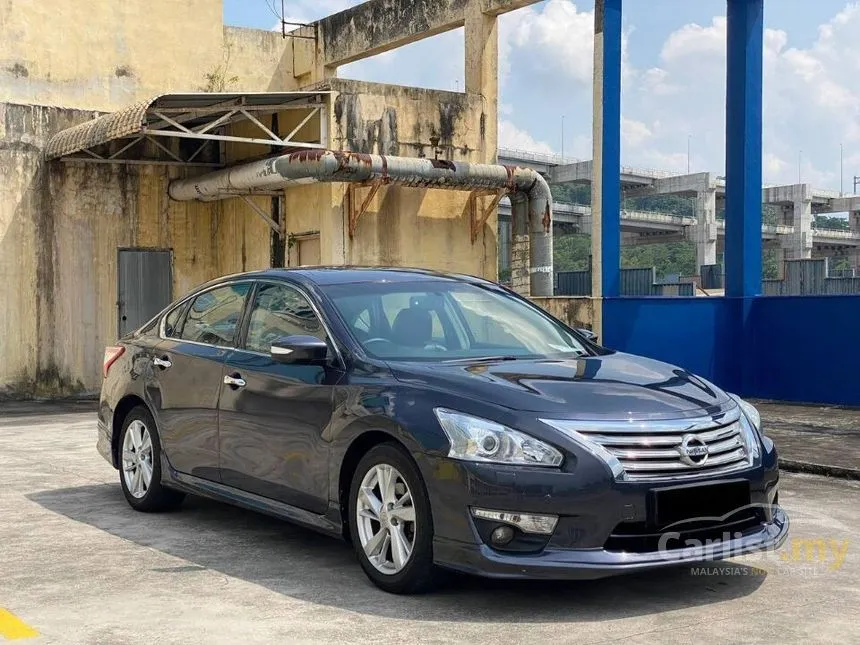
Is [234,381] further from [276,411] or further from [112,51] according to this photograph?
[112,51]

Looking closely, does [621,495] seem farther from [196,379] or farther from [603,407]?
[196,379]

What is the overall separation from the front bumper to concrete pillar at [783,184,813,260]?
75.1m

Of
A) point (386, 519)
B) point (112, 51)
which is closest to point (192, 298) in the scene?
point (386, 519)

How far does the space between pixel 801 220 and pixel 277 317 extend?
248 feet

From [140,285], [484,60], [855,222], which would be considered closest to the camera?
[140,285]

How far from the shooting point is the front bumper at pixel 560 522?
16.9 feet

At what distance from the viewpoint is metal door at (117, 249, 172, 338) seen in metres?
20.1

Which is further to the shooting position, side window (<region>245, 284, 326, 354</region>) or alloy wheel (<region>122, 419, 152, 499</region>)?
alloy wheel (<region>122, 419, 152, 499</region>)

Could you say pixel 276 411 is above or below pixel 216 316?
below

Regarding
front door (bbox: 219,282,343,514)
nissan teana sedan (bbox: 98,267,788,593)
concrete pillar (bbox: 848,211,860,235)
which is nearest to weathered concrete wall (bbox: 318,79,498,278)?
nissan teana sedan (bbox: 98,267,788,593)

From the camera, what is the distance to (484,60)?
2064 centimetres

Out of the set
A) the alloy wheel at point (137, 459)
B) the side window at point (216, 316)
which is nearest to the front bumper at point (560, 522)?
the side window at point (216, 316)

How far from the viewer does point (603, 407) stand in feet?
17.7

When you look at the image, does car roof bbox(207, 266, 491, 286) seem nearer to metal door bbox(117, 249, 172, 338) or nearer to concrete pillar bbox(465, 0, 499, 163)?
metal door bbox(117, 249, 172, 338)
